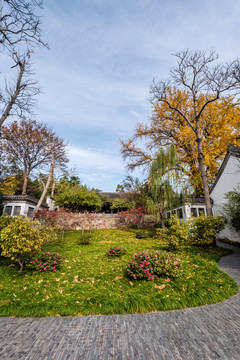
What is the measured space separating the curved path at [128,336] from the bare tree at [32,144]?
47.8 feet

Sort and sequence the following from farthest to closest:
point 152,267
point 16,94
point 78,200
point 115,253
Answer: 1. point 78,200
2. point 16,94
3. point 115,253
4. point 152,267

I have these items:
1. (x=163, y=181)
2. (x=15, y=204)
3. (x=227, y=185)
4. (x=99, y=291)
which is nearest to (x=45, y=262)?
(x=99, y=291)

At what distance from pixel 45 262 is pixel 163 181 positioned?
8.13m

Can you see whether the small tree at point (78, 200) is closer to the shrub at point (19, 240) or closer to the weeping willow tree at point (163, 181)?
the weeping willow tree at point (163, 181)

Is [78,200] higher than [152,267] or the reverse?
higher

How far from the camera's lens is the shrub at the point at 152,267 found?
4.47 meters

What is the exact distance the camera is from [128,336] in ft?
8.40

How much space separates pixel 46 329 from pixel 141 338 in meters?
1.50

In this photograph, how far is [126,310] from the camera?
3.26 m

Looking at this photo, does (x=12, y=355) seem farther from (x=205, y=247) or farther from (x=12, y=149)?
(x=12, y=149)

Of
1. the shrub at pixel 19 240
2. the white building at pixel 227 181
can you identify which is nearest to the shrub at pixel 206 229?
the white building at pixel 227 181

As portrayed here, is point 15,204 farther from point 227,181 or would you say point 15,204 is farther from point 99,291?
point 227,181

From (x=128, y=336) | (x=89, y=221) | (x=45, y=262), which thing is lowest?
(x=128, y=336)

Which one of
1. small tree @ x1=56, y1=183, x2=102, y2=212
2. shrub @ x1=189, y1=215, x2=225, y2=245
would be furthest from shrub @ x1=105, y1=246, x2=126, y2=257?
small tree @ x1=56, y1=183, x2=102, y2=212
